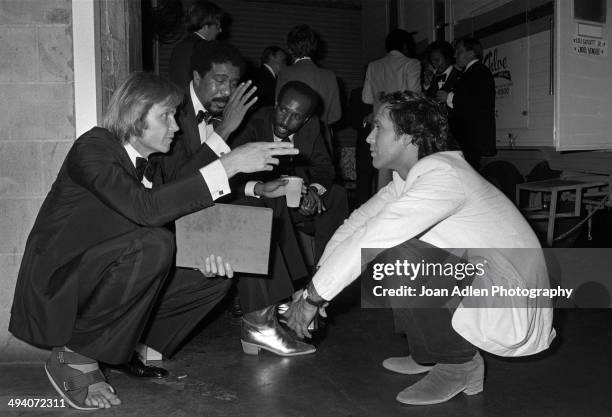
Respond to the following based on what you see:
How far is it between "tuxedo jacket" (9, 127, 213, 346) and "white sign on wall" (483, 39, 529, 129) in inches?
174

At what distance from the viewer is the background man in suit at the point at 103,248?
2318 millimetres

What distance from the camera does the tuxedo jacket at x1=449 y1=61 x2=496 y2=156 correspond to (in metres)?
5.44

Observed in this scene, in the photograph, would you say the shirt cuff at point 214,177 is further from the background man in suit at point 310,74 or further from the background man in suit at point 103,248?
the background man in suit at point 310,74

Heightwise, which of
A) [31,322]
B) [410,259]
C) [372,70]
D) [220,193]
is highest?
[372,70]

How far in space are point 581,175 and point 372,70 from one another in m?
2.09

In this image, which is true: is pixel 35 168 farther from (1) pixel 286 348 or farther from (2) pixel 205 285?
(1) pixel 286 348

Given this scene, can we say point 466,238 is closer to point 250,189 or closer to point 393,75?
point 250,189

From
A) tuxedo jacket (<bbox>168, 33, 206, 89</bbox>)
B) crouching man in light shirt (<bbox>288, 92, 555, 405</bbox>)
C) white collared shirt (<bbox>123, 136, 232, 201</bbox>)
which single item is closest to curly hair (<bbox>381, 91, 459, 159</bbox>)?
crouching man in light shirt (<bbox>288, 92, 555, 405</bbox>)

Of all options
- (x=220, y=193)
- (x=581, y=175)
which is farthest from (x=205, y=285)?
(x=581, y=175)

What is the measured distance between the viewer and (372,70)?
5.86 meters

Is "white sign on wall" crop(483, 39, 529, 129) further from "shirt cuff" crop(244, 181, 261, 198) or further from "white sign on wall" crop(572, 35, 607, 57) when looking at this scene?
"shirt cuff" crop(244, 181, 261, 198)

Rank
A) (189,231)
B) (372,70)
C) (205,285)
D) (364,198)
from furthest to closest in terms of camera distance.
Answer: (364,198)
(372,70)
(205,285)
(189,231)

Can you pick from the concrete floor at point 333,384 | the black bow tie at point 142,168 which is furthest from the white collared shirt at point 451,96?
the black bow tie at point 142,168

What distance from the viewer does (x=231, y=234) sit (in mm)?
2475
